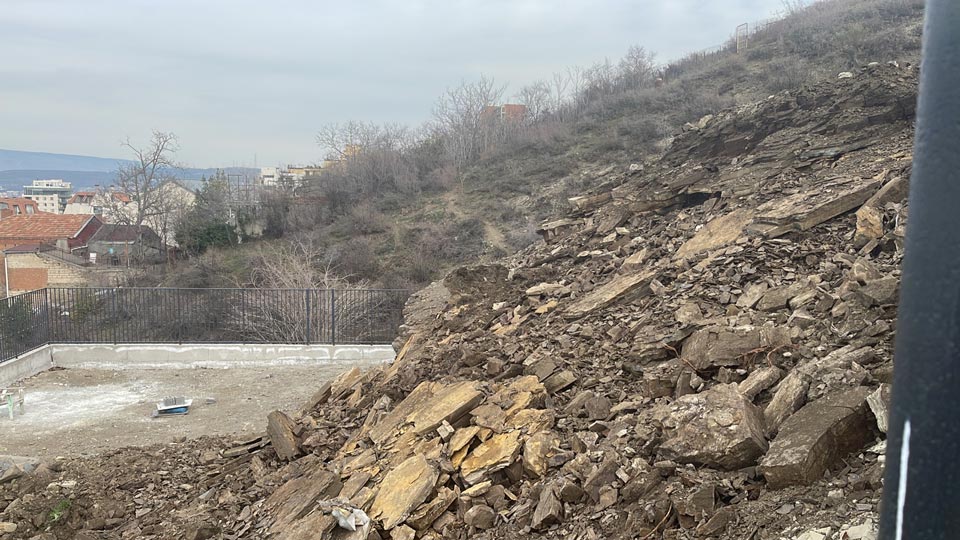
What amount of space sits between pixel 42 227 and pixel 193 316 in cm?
3652

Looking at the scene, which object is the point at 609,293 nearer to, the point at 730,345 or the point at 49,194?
the point at 730,345

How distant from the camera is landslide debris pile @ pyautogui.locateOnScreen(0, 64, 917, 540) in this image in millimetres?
3869

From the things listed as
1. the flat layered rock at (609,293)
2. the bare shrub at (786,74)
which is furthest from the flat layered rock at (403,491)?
the bare shrub at (786,74)

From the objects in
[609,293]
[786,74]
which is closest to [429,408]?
[609,293]

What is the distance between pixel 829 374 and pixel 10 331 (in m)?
16.9

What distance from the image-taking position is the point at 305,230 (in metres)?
34.8

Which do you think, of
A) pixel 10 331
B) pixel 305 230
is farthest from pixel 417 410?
pixel 305 230

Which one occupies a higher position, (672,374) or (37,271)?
(37,271)

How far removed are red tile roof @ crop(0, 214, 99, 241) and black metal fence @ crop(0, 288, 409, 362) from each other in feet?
107

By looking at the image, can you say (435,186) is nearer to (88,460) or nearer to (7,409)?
(7,409)

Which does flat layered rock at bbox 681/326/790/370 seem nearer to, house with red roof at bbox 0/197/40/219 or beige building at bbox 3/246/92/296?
beige building at bbox 3/246/92/296

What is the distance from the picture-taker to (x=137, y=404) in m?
13.0

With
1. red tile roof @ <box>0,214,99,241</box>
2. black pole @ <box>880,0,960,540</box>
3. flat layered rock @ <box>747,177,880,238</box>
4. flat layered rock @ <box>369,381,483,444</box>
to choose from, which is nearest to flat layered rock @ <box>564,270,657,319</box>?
flat layered rock @ <box>747,177,880,238</box>

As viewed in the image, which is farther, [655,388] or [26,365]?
[26,365]
